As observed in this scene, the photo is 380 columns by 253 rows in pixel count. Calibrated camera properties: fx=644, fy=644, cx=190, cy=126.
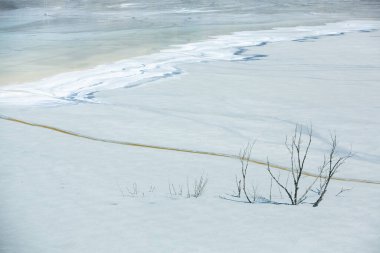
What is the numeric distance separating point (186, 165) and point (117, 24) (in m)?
13.9

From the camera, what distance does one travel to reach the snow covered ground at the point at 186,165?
3701 millimetres

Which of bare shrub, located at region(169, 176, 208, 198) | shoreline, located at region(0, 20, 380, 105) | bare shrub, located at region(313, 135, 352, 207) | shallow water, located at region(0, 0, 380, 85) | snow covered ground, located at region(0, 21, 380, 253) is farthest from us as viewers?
shallow water, located at region(0, 0, 380, 85)

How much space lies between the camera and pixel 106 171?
5.01 m

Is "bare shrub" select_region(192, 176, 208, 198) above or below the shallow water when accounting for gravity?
above

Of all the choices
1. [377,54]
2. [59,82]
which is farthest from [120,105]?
[377,54]

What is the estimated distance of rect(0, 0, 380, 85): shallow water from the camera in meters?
11.7

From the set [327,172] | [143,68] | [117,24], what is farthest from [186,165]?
[117,24]

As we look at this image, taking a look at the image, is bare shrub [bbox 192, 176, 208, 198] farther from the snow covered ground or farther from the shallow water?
the shallow water

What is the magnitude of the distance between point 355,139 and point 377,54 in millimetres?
6031

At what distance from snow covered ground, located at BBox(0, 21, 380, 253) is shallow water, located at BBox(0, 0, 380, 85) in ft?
9.49

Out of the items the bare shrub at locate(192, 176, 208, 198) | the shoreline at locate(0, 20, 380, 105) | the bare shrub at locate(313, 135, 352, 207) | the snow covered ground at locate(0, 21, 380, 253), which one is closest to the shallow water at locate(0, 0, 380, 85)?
the shoreline at locate(0, 20, 380, 105)

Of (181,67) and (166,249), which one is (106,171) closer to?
(166,249)

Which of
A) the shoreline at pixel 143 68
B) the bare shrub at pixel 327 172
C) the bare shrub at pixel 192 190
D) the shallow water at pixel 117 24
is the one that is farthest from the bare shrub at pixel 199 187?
the shallow water at pixel 117 24

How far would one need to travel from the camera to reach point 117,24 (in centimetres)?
1855
